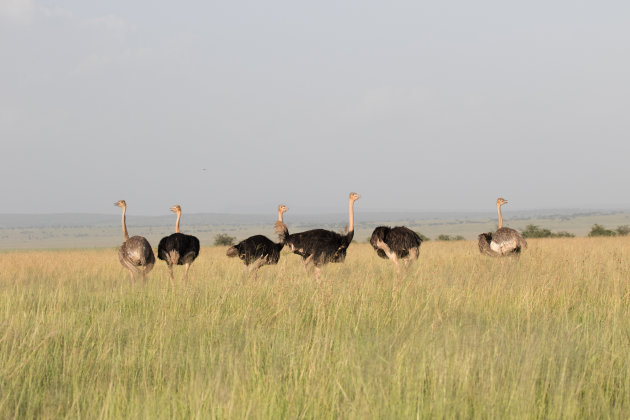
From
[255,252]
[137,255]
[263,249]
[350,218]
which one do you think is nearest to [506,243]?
[350,218]

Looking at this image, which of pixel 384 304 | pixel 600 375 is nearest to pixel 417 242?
pixel 384 304

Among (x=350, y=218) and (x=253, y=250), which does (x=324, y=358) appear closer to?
(x=253, y=250)

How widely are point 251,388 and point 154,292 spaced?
4.69 metres

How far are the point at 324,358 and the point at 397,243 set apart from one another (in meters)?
8.53

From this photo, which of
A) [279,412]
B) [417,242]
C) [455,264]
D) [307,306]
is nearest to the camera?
[279,412]

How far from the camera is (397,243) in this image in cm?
1284

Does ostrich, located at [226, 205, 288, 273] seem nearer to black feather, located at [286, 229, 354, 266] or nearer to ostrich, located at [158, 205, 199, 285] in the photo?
black feather, located at [286, 229, 354, 266]

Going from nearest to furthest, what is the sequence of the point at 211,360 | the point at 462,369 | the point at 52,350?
the point at 462,369
the point at 211,360
the point at 52,350

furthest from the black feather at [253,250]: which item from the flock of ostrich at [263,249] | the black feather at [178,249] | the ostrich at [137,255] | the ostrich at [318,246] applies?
the ostrich at [137,255]

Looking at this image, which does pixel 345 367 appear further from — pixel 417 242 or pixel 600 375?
pixel 417 242

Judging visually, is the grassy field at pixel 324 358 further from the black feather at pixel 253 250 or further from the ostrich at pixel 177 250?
the ostrich at pixel 177 250

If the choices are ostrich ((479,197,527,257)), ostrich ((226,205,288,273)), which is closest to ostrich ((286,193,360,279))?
ostrich ((226,205,288,273))

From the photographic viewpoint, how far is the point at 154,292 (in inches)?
335

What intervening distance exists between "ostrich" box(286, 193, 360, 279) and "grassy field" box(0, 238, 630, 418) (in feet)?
12.0
